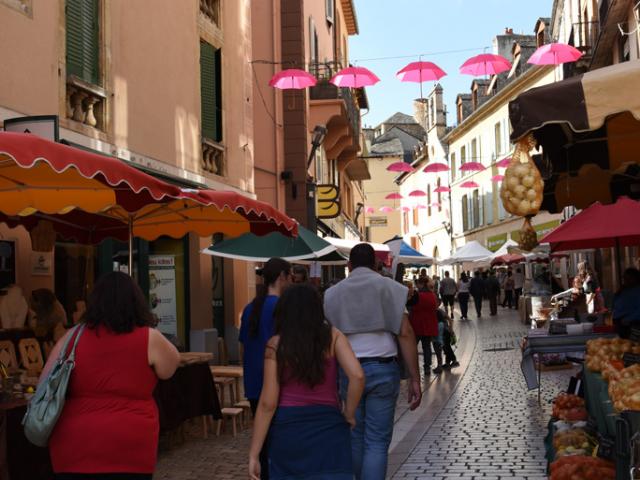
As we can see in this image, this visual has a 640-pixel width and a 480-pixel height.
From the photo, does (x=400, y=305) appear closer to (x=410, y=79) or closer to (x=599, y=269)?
(x=410, y=79)

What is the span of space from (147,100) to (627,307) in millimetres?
7799

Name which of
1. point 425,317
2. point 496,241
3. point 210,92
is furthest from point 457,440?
point 496,241

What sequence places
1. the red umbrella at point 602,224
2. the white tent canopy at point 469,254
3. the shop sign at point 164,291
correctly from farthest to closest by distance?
1. the white tent canopy at point 469,254
2. the shop sign at point 164,291
3. the red umbrella at point 602,224

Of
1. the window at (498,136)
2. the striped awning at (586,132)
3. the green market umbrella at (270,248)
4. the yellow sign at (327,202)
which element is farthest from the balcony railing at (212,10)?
the window at (498,136)

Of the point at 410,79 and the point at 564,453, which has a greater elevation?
the point at 410,79

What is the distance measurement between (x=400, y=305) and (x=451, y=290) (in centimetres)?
2784

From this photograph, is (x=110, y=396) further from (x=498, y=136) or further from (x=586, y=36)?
(x=498, y=136)

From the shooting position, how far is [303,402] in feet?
14.5

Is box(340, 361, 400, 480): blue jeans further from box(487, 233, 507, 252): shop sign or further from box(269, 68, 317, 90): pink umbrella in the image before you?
box(487, 233, 507, 252): shop sign

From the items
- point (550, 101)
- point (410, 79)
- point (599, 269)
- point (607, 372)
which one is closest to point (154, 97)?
point (410, 79)

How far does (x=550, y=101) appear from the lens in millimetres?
4609

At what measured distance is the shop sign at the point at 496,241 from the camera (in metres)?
47.9

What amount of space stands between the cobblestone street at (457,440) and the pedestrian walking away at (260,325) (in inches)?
67.6

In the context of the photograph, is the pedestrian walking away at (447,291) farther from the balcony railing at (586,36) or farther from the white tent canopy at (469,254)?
the balcony railing at (586,36)
